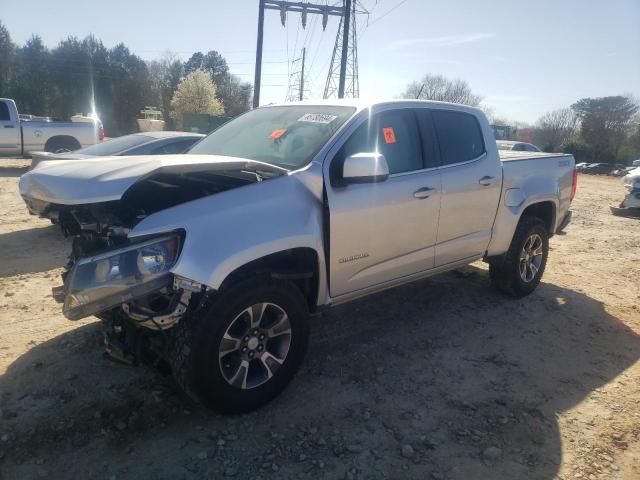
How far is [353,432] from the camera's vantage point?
287 centimetres

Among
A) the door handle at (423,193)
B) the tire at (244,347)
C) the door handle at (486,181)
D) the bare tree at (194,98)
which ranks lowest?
the tire at (244,347)

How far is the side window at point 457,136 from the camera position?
4.17 metres

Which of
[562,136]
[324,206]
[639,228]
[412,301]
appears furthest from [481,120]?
[562,136]

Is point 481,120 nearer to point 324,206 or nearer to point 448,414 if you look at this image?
point 324,206

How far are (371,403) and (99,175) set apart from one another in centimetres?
222

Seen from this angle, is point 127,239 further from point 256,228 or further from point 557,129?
point 557,129

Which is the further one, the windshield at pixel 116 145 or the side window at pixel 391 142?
the windshield at pixel 116 145

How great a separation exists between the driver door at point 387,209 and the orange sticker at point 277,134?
607 mm

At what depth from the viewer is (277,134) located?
371cm

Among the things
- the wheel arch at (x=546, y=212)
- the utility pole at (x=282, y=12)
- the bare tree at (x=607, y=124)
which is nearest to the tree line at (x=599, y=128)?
the bare tree at (x=607, y=124)

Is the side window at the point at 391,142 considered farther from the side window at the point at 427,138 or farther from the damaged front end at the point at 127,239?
the damaged front end at the point at 127,239

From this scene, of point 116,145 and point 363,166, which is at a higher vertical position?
point 363,166

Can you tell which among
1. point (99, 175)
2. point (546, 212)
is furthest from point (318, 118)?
point (546, 212)

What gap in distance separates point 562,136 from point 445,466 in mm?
64587
